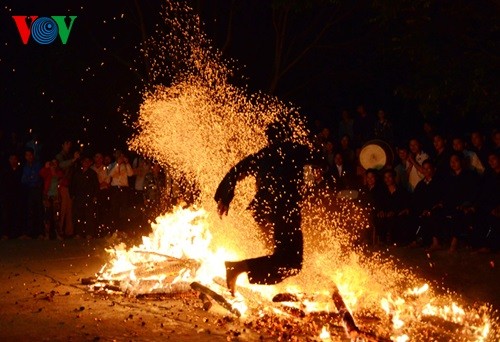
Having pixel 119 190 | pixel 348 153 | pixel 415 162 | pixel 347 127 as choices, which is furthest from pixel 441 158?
pixel 119 190

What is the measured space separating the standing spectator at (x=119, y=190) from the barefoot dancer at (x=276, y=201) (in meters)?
8.00

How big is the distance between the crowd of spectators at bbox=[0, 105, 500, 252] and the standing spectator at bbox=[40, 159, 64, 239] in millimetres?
21

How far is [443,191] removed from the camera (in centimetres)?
1270

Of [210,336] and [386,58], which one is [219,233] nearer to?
[210,336]

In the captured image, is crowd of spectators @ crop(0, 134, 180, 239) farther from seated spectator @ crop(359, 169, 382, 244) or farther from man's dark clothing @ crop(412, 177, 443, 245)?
man's dark clothing @ crop(412, 177, 443, 245)

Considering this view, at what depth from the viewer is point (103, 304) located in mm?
8188

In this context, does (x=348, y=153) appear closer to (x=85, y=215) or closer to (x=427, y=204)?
(x=427, y=204)

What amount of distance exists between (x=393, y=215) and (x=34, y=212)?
739 centimetres

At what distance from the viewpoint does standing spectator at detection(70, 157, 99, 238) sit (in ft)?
51.2

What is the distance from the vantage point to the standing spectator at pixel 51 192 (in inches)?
623

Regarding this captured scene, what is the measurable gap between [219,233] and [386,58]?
10.3 metres

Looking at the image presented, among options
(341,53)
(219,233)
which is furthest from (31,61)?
(219,233)

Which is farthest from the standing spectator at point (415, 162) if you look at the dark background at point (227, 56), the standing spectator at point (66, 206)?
the standing spectator at point (66, 206)

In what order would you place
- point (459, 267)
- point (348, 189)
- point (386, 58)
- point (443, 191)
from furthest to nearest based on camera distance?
point (386, 58)
point (348, 189)
point (443, 191)
point (459, 267)
